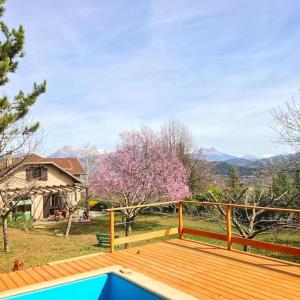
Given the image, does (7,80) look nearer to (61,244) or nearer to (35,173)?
(61,244)

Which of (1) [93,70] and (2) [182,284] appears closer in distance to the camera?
(2) [182,284]

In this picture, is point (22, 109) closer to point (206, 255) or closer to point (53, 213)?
point (206, 255)

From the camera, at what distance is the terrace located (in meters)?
4.82

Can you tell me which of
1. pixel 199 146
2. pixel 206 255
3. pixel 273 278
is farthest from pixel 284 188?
pixel 199 146

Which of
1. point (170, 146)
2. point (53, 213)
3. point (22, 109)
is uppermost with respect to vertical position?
point (170, 146)

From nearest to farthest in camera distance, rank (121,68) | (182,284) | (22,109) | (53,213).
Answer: (182,284) < (22,109) < (121,68) < (53,213)

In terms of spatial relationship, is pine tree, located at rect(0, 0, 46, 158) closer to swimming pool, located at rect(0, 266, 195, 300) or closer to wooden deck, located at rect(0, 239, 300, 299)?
wooden deck, located at rect(0, 239, 300, 299)

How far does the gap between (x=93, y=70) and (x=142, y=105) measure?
16.8 m

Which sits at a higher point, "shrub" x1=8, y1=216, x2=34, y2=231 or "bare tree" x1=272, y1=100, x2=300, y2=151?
"bare tree" x1=272, y1=100, x2=300, y2=151

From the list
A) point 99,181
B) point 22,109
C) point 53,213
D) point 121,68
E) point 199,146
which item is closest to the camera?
point 22,109

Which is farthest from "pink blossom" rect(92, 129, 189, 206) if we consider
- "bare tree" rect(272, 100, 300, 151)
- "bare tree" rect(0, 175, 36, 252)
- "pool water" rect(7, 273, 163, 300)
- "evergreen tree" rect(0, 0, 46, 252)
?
"pool water" rect(7, 273, 163, 300)

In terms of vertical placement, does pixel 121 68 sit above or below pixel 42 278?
above

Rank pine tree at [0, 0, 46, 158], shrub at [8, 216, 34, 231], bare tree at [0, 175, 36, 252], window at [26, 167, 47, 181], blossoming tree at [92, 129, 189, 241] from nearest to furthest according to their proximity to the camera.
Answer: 1. pine tree at [0, 0, 46, 158]
2. bare tree at [0, 175, 36, 252]
3. blossoming tree at [92, 129, 189, 241]
4. shrub at [8, 216, 34, 231]
5. window at [26, 167, 47, 181]

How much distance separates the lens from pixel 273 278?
524 cm
